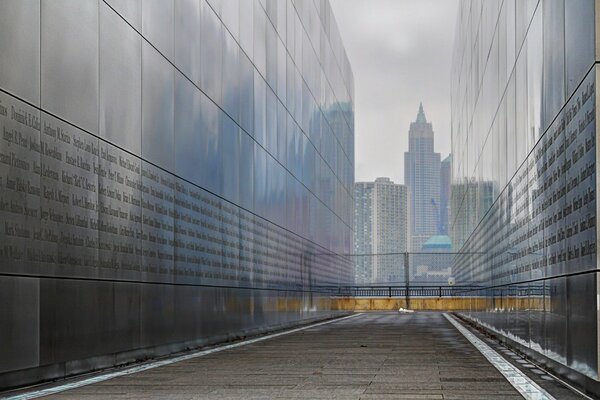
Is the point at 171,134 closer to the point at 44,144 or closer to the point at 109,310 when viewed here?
the point at 109,310

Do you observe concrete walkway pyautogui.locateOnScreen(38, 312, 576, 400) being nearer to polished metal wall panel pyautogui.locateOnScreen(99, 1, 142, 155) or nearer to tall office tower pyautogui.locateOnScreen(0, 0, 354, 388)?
tall office tower pyautogui.locateOnScreen(0, 0, 354, 388)

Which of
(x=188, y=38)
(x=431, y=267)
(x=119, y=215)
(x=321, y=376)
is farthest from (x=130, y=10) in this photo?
(x=431, y=267)

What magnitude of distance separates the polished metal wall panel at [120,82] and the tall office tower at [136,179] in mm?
41

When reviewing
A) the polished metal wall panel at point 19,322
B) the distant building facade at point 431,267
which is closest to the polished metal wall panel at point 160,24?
the polished metal wall panel at point 19,322

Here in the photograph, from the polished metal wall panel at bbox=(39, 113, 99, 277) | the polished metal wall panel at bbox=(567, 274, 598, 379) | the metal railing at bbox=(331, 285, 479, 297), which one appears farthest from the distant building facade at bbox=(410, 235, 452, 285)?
the polished metal wall panel at bbox=(567, 274, 598, 379)

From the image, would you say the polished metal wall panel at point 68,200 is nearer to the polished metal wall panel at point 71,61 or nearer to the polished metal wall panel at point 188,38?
the polished metal wall panel at point 71,61

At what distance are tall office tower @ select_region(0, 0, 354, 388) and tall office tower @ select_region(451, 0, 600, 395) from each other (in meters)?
5.98

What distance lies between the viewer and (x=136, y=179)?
15.0 m

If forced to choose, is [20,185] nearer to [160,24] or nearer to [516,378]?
[516,378]

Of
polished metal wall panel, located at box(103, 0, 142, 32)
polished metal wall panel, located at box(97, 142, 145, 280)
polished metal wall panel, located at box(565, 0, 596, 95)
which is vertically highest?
polished metal wall panel, located at box(103, 0, 142, 32)

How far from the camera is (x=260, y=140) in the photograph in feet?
86.3

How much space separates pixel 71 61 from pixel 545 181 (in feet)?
20.9

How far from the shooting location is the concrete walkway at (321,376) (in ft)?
32.8

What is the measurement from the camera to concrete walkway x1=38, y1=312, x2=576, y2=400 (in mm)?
10000
